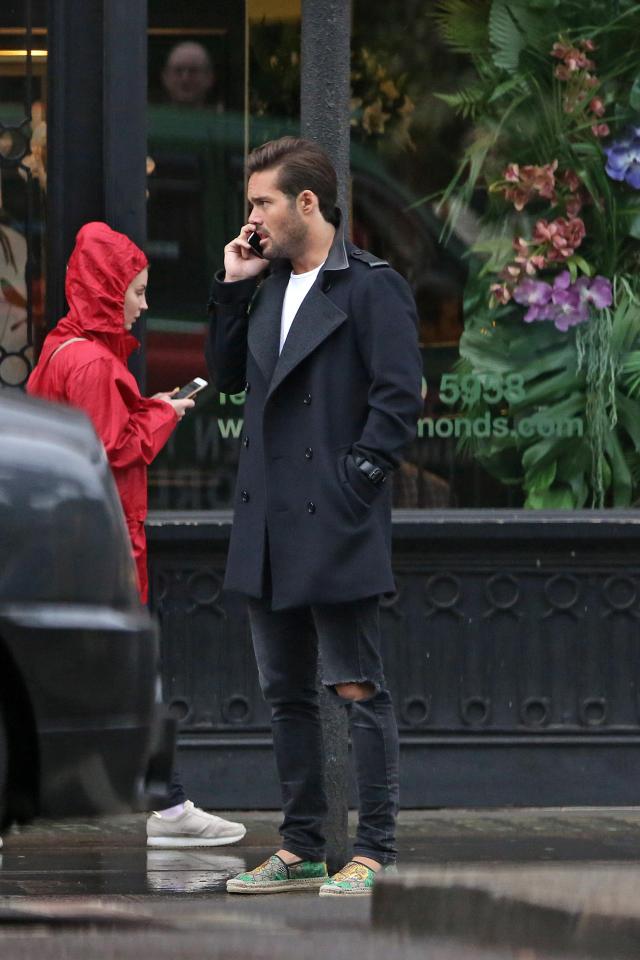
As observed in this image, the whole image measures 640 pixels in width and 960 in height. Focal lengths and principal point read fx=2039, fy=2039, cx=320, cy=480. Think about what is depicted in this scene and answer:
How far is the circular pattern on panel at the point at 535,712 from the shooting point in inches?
304

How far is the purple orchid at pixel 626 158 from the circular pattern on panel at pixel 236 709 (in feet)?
8.20

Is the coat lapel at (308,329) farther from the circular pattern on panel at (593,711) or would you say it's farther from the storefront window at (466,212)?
the circular pattern on panel at (593,711)

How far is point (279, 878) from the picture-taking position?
5.85 m

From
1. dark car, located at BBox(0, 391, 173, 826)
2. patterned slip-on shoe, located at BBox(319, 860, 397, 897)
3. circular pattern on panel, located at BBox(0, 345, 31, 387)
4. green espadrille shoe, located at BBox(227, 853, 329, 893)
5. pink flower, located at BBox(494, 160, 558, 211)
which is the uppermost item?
pink flower, located at BBox(494, 160, 558, 211)

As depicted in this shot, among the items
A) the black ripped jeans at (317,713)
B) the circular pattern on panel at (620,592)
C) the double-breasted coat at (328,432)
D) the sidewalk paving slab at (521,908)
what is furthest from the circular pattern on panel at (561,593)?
the double-breasted coat at (328,432)

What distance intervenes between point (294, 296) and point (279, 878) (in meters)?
1.67

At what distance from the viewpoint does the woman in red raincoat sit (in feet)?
21.0

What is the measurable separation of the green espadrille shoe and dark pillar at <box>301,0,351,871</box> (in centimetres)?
28

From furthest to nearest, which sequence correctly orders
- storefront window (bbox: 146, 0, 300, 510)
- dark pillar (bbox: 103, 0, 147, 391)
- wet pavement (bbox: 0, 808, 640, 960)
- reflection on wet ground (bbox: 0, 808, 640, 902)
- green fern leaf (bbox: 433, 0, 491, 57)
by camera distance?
green fern leaf (bbox: 433, 0, 491, 57) → storefront window (bbox: 146, 0, 300, 510) → dark pillar (bbox: 103, 0, 147, 391) → reflection on wet ground (bbox: 0, 808, 640, 902) → wet pavement (bbox: 0, 808, 640, 960)

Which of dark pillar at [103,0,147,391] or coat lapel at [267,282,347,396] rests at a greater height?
dark pillar at [103,0,147,391]

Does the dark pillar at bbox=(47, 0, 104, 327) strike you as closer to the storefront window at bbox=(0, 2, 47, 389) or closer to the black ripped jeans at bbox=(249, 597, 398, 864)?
the storefront window at bbox=(0, 2, 47, 389)

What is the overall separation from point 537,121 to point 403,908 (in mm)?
3739

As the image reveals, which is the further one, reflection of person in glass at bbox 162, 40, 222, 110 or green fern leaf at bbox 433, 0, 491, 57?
green fern leaf at bbox 433, 0, 491, 57

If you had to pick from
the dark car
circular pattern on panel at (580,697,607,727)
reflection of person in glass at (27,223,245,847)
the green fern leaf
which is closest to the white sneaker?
reflection of person in glass at (27,223,245,847)
